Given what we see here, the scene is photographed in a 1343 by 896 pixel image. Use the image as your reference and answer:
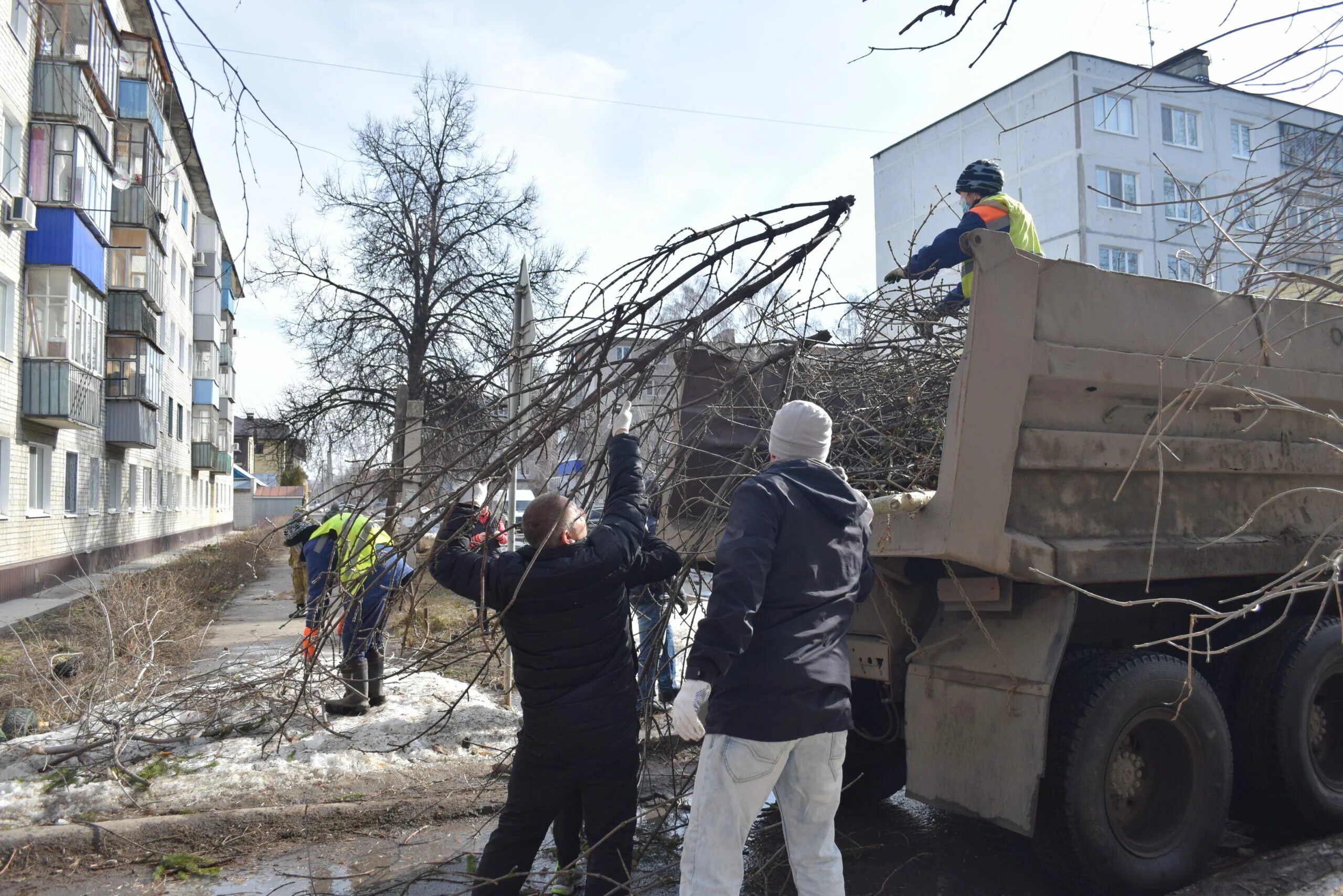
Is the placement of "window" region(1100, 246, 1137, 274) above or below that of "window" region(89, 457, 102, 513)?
above

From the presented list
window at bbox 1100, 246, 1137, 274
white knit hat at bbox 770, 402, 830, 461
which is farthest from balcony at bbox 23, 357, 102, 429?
window at bbox 1100, 246, 1137, 274

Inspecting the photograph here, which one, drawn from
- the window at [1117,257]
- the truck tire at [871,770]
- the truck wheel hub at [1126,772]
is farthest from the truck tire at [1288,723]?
the window at [1117,257]

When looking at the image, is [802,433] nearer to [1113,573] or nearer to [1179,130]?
[1113,573]

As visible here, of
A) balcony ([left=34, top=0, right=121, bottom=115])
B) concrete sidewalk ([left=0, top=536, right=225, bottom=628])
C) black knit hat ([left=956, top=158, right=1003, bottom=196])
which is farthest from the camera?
balcony ([left=34, top=0, right=121, bottom=115])

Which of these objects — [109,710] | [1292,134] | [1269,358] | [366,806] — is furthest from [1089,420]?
[109,710]

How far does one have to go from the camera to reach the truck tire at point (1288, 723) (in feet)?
12.6

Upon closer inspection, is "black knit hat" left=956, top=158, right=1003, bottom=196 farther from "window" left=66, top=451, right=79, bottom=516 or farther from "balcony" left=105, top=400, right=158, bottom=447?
"balcony" left=105, top=400, right=158, bottom=447

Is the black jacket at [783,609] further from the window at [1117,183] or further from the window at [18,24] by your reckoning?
the window at [1117,183]

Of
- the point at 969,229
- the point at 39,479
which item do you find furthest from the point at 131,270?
the point at 969,229

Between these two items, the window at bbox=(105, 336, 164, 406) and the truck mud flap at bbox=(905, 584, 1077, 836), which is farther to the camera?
the window at bbox=(105, 336, 164, 406)

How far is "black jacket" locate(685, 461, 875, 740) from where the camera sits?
2.67 meters

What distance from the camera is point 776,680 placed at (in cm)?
276

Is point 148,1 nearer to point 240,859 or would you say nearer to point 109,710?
point 240,859

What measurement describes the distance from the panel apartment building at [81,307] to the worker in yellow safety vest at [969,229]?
833 cm
